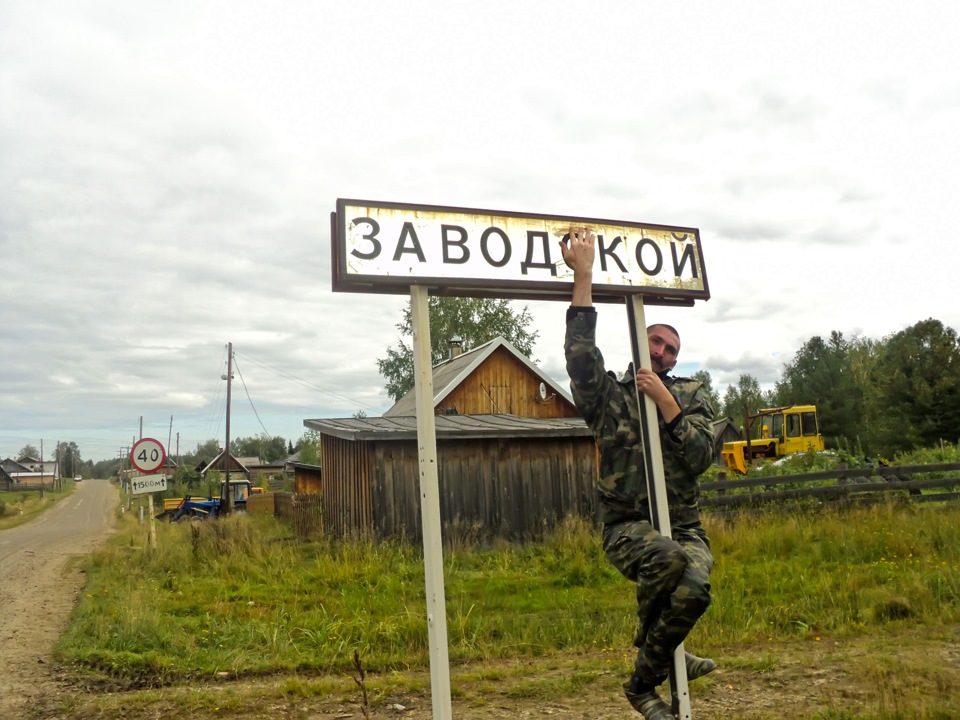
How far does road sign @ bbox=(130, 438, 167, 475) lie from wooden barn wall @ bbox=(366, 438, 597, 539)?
13.3ft

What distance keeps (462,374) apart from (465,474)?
24.3ft

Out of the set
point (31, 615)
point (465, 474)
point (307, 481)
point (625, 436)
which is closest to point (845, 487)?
point (465, 474)

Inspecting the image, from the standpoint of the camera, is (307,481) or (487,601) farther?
(307,481)

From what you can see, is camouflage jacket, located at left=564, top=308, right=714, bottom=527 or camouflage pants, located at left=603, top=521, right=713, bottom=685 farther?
camouflage jacket, located at left=564, top=308, right=714, bottom=527

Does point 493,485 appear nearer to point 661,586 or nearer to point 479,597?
point 479,597

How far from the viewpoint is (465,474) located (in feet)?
49.3

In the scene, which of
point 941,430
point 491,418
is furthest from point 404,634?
point 941,430

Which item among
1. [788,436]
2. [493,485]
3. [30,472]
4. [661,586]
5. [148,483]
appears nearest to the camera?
[661,586]

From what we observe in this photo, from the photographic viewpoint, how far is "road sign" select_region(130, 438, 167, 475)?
45.6 ft

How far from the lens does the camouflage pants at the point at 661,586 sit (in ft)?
10.1

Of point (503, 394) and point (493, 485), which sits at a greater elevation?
point (503, 394)

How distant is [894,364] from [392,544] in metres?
36.4

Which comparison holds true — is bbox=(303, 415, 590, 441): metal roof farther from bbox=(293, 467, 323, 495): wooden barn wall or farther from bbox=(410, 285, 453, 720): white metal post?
bbox=(410, 285, 453, 720): white metal post

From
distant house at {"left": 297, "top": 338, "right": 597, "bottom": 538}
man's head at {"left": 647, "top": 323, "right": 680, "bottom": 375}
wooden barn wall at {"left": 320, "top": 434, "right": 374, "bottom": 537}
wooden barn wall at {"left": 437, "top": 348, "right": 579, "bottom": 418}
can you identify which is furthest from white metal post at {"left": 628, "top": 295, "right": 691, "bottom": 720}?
wooden barn wall at {"left": 437, "top": 348, "right": 579, "bottom": 418}
